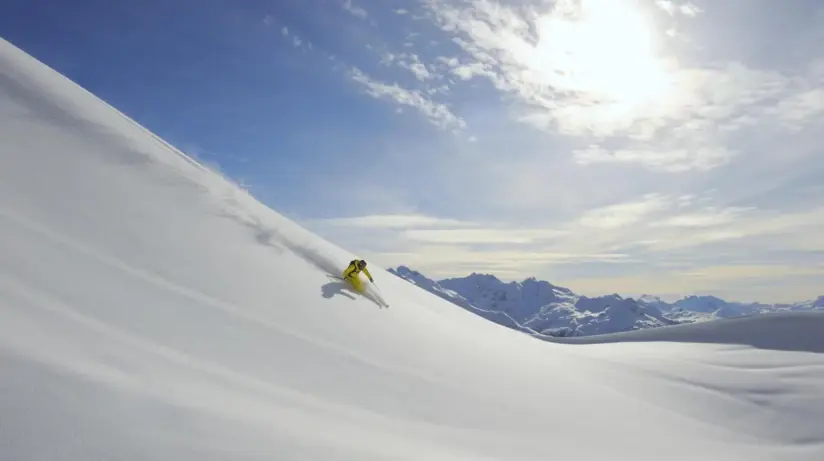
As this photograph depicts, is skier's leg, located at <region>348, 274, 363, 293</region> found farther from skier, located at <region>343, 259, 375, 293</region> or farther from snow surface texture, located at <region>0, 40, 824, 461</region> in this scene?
snow surface texture, located at <region>0, 40, 824, 461</region>

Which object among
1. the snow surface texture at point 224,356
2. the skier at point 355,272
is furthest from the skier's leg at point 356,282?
the snow surface texture at point 224,356

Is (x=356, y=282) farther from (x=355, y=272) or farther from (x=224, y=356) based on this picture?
(x=224, y=356)

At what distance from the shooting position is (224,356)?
6410 millimetres

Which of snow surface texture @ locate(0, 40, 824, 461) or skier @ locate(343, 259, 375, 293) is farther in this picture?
skier @ locate(343, 259, 375, 293)

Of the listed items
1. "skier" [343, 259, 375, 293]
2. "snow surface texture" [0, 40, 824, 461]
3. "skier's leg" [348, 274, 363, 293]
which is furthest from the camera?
"skier's leg" [348, 274, 363, 293]

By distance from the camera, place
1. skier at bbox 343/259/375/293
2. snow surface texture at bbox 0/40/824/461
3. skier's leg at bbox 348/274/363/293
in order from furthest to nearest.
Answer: skier's leg at bbox 348/274/363/293
skier at bbox 343/259/375/293
snow surface texture at bbox 0/40/824/461

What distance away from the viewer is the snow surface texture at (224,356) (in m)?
4.40

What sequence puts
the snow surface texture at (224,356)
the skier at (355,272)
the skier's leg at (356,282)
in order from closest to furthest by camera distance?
the snow surface texture at (224,356), the skier at (355,272), the skier's leg at (356,282)

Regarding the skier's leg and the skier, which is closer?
the skier

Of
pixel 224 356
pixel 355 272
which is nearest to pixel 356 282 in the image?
pixel 355 272

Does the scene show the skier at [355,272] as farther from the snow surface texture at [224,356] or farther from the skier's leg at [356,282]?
the snow surface texture at [224,356]

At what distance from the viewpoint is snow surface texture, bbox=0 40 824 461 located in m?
4.40

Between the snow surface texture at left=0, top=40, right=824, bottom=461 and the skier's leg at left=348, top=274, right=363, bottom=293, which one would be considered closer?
the snow surface texture at left=0, top=40, right=824, bottom=461

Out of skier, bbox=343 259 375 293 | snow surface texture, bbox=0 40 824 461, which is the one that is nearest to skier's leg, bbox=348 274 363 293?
skier, bbox=343 259 375 293
